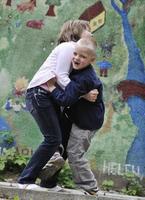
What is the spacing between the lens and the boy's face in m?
5.25

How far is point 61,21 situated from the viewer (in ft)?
26.3

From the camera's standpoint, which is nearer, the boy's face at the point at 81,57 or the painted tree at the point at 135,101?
the boy's face at the point at 81,57

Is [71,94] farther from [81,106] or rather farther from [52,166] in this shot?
[52,166]

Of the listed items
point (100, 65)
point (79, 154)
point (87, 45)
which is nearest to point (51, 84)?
point (87, 45)

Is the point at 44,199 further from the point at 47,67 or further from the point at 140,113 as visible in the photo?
the point at 140,113

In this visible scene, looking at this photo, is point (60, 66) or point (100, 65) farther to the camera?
point (100, 65)

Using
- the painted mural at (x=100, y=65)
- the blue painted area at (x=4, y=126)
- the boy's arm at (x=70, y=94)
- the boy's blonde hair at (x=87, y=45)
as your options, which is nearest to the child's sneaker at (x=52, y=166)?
the boy's arm at (x=70, y=94)

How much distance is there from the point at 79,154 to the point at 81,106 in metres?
0.43

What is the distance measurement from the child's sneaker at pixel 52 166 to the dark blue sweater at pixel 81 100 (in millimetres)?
343

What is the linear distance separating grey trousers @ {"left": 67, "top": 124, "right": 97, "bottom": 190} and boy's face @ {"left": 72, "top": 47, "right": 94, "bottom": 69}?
22.5 inches

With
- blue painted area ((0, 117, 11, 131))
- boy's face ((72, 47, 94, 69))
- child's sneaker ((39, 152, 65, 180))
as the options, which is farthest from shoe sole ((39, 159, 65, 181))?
blue painted area ((0, 117, 11, 131))

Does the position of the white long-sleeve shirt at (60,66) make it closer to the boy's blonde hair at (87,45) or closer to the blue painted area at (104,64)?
the boy's blonde hair at (87,45)

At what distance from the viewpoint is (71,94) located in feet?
17.1

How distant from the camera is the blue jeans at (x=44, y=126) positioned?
17.3 feet
